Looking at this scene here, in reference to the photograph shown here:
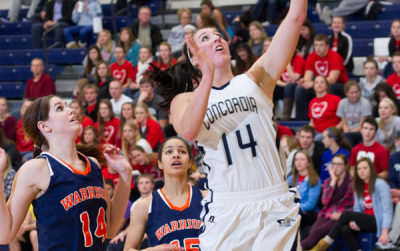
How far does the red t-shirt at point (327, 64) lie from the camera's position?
9719 millimetres

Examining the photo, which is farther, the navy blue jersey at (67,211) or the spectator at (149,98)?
the spectator at (149,98)

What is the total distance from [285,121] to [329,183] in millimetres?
1968

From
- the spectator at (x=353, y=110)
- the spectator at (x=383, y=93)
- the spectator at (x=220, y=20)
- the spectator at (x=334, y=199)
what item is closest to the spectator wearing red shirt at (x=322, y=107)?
the spectator at (x=353, y=110)

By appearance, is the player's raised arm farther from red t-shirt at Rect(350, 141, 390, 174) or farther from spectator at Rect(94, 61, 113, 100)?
spectator at Rect(94, 61, 113, 100)

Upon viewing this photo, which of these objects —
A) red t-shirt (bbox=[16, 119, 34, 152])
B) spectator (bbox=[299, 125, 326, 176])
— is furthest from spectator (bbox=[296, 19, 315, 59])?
red t-shirt (bbox=[16, 119, 34, 152])

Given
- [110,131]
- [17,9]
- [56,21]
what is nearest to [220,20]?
[110,131]

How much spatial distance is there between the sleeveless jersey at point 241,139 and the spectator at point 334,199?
4.31m

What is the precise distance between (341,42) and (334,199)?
3017 mm

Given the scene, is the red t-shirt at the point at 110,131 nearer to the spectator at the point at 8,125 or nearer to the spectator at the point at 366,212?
the spectator at the point at 8,125

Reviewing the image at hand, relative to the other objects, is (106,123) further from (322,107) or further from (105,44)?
(322,107)

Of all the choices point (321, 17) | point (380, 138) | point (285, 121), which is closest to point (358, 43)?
point (321, 17)

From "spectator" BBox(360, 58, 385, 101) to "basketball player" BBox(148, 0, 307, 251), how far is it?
232 inches

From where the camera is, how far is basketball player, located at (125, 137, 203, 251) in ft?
15.7

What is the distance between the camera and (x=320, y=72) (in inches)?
386
